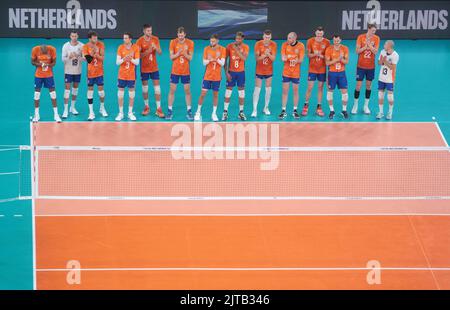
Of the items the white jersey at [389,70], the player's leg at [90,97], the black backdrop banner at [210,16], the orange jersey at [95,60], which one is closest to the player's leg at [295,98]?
the white jersey at [389,70]

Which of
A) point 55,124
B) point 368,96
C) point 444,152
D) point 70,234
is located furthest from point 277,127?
point 70,234

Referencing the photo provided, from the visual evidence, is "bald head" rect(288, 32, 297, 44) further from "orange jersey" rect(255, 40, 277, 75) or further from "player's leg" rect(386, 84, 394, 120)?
"player's leg" rect(386, 84, 394, 120)

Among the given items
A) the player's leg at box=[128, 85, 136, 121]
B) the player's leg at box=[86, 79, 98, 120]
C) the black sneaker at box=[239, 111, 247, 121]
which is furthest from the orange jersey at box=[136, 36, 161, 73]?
the black sneaker at box=[239, 111, 247, 121]

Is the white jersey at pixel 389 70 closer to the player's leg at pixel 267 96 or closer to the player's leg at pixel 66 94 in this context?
the player's leg at pixel 267 96

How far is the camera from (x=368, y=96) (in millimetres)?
23656

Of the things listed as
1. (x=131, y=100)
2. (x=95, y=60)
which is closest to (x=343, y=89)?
(x=131, y=100)

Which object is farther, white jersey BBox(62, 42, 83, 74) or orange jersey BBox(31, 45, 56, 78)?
white jersey BBox(62, 42, 83, 74)

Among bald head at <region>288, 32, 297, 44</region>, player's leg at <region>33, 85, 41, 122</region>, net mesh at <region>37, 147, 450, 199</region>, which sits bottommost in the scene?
net mesh at <region>37, 147, 450, 199</region>

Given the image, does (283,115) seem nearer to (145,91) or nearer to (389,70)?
(389,70)

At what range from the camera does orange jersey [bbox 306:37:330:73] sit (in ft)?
75.2

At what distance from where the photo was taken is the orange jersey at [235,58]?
74.0ft

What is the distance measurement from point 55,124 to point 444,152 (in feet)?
33.0

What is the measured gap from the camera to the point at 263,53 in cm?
2288

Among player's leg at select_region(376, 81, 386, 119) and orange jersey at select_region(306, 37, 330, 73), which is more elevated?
orange jersey at select_region(306, 37, 330, 73)
